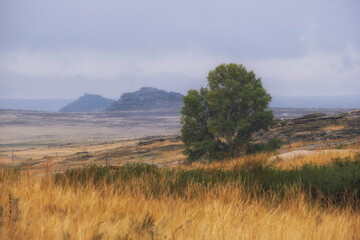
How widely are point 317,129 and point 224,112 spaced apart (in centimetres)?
2496

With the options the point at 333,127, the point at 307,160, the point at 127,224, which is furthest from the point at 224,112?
the point at 127,224

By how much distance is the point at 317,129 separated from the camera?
49.0m

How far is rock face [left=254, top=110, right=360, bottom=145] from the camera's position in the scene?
42.5 meters

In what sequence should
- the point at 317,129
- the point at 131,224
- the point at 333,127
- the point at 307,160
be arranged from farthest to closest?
1. the point at 317,129
2. the point at 333,127
3. the point at 307,160
4. the point at 131,224

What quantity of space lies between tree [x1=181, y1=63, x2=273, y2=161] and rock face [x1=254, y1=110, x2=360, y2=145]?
50.0 feet

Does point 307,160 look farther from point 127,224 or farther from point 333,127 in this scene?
point 333,127

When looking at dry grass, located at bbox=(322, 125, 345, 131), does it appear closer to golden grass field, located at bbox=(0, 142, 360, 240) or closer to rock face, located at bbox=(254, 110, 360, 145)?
rock face, located at bbox=(254, 110, 360, 145)

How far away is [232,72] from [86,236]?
27396 millimetres

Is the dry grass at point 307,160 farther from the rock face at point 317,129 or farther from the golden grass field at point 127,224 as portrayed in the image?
A: the rock face at point 317,129

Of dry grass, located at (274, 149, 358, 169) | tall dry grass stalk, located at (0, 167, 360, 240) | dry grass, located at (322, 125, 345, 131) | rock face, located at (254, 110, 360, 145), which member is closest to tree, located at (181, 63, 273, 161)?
dry grass, located at (274, 149, 358, 169)

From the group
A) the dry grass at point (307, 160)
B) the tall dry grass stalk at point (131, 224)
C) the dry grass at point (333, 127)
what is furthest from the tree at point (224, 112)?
the tall dry grass stalk at point (131, 224)

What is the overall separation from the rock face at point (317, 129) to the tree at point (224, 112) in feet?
50.0

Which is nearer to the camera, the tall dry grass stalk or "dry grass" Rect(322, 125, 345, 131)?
the tall dry grass stalk

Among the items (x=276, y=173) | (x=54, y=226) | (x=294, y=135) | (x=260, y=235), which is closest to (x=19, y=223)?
(x=54, y=226)
